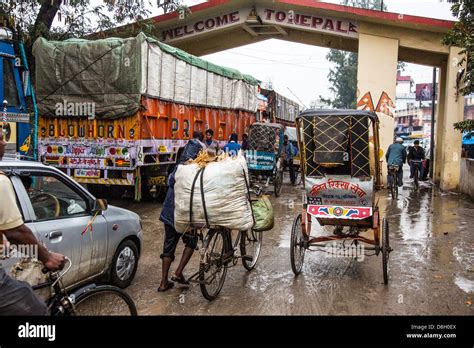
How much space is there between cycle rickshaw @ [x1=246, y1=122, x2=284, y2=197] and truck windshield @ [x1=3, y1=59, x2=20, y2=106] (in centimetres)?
695

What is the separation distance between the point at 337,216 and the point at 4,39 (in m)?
5.93

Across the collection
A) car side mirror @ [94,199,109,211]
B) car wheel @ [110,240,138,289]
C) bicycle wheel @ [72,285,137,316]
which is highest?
car side mirror @ [94,199,109,211]

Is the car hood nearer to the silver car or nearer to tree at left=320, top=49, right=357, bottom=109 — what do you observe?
the silver car

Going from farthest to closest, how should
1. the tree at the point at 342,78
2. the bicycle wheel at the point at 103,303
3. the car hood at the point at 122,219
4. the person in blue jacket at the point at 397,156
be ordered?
the tree at the point at 342,78 < the person in blue jacket at the point at 397,156 < the car hood at the point at 122,219 < the bicycle wheel at the point at 103,303

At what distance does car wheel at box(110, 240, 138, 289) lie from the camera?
16.1ft

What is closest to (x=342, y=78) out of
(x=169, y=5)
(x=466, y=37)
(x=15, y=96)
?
(x=169, y=5)

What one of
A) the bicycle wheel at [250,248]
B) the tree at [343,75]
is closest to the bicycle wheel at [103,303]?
the bicycle wheel at [250,248]

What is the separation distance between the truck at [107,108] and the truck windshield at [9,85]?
6.49ft

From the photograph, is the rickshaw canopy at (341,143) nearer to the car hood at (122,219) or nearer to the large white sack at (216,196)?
the large white sack at (216,196)

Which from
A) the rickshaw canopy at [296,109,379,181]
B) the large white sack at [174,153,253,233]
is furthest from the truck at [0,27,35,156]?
the rickshaw canopy at [296,109,379,181]

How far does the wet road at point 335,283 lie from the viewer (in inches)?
182
